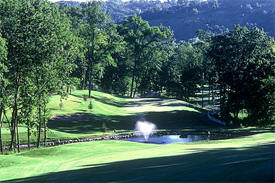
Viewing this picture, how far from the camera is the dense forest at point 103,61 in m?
34.4

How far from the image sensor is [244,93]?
62.6 metres

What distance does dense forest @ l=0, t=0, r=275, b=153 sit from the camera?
3444 cm

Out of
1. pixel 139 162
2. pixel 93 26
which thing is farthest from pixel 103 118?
pixel 139 162

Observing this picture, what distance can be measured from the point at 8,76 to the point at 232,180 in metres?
A: 29.2

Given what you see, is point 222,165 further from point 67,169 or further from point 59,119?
point 59,119

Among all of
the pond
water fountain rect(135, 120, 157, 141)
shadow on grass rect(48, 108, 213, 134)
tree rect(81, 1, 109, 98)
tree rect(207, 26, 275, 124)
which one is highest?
tree rect(81, 1, 109, 98)

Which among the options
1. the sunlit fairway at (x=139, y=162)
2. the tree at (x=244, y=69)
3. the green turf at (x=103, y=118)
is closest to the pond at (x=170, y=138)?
the green turf at (x=103, y=118)

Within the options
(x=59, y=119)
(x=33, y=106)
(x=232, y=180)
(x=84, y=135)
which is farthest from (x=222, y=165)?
(x=59, y=119)

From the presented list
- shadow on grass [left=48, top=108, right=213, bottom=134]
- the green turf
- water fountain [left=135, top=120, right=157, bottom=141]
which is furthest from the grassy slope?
water fountain [left=135, top=120, right=157, bottom=141]

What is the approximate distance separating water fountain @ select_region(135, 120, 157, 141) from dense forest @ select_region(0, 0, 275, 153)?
13.7m

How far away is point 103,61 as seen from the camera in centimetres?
9494

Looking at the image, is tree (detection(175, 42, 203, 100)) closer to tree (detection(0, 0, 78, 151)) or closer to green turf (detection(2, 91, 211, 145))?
green turf (detection(2, 91, 211, 145))

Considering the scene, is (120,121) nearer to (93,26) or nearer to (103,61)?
(93,26)

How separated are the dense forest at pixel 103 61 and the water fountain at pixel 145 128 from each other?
13.7m
